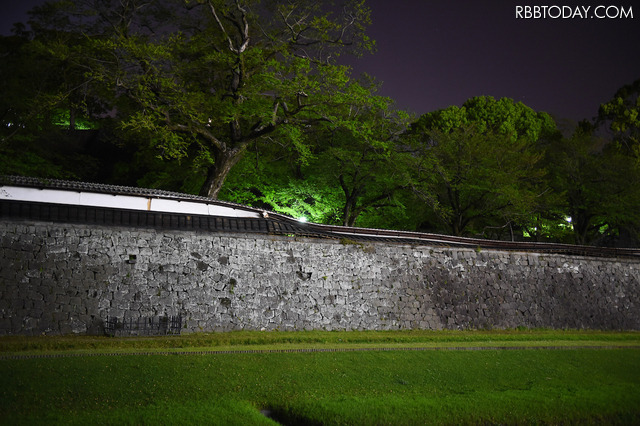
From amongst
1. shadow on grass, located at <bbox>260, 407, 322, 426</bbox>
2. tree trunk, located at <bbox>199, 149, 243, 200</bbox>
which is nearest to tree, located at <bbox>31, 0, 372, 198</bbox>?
tree trunk, located at <bbox>199, 149, 243, 200</bbox>

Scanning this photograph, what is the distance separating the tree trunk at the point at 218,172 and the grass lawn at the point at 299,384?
32.1ft

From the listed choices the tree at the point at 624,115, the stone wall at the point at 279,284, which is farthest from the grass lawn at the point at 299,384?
the tree at the point at 624,115

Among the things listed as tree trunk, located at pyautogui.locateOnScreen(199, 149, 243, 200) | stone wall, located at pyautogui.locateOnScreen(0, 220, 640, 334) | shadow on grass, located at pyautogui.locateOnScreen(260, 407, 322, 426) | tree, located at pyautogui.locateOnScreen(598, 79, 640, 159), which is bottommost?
shadow on grass, located at pyautogui.locateOnScreen(260, 407, 322, 426)

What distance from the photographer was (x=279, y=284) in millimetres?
16844

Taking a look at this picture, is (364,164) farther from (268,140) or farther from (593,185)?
(593,185)

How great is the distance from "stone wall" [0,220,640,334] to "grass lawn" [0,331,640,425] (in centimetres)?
120

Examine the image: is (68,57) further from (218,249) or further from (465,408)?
(465,408)

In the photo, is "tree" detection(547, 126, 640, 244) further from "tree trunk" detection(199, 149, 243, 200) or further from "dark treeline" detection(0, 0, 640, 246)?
"tree trunk" detection(199, 149, 243, 200)

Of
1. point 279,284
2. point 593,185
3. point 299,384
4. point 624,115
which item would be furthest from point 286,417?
point 624,115

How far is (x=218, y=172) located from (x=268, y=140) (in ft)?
22.3

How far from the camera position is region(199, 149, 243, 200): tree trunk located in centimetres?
2347

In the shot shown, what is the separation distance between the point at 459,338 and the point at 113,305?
10.6m

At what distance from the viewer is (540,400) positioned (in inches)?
403

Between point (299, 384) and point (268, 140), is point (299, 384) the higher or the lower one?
the lower one
